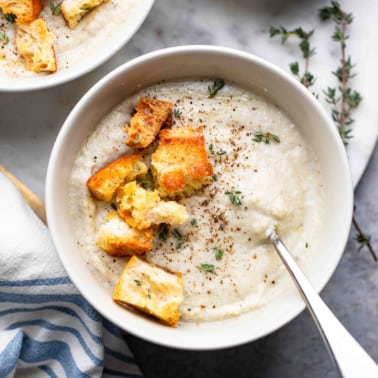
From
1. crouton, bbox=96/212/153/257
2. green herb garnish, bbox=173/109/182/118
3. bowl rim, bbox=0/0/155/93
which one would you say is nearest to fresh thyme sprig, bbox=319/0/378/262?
green herb garnish, bbox=173/109/182/118

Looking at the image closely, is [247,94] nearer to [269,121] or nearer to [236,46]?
[269,121]

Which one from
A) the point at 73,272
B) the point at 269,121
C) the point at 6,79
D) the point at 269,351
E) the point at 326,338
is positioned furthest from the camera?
the point at 269,351

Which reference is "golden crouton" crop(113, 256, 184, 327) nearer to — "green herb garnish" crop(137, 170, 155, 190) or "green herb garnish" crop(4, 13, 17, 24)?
"green herb garnish" crop(137, 170, 155, 190)

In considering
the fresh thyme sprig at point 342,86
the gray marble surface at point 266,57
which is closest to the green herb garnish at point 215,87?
the gray marble surface at point 266,57

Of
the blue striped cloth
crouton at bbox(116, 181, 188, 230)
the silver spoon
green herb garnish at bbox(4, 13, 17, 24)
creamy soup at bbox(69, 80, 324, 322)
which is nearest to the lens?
the silver spoon

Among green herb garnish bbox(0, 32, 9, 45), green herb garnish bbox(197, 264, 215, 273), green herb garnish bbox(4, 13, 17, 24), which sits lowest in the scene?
green herb garnish bbox(197, 264, 215, 273)

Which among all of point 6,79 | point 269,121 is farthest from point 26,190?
point 269,121
